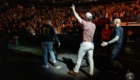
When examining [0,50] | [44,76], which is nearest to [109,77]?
[44,76]

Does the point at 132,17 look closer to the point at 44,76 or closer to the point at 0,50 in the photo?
the point at 44,76

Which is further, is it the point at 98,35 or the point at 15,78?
the point at 98,35

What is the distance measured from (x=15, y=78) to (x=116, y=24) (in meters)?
3.53

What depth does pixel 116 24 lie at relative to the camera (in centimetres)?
304

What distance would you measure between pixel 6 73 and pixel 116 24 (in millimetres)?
3943

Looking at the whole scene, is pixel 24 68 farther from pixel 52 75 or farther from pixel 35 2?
pixel 35 2

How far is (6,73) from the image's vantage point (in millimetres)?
3273

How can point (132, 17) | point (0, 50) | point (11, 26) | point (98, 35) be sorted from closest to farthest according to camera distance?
point (0, 50) < point (98, 35) < point (11, 26) < point (132, 17)

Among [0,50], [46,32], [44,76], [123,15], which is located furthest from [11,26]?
[123,15]

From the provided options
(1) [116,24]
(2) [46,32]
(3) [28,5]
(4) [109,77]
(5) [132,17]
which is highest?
(3) [28,5]

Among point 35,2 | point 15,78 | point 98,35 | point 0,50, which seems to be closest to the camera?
point 15,78

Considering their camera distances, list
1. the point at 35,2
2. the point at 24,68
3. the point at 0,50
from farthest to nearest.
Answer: the point at 35,2 < the point at 24,68 < the point at 0,50

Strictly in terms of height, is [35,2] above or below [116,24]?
above

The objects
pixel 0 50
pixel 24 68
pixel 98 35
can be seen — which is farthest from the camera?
pixel 98 35
